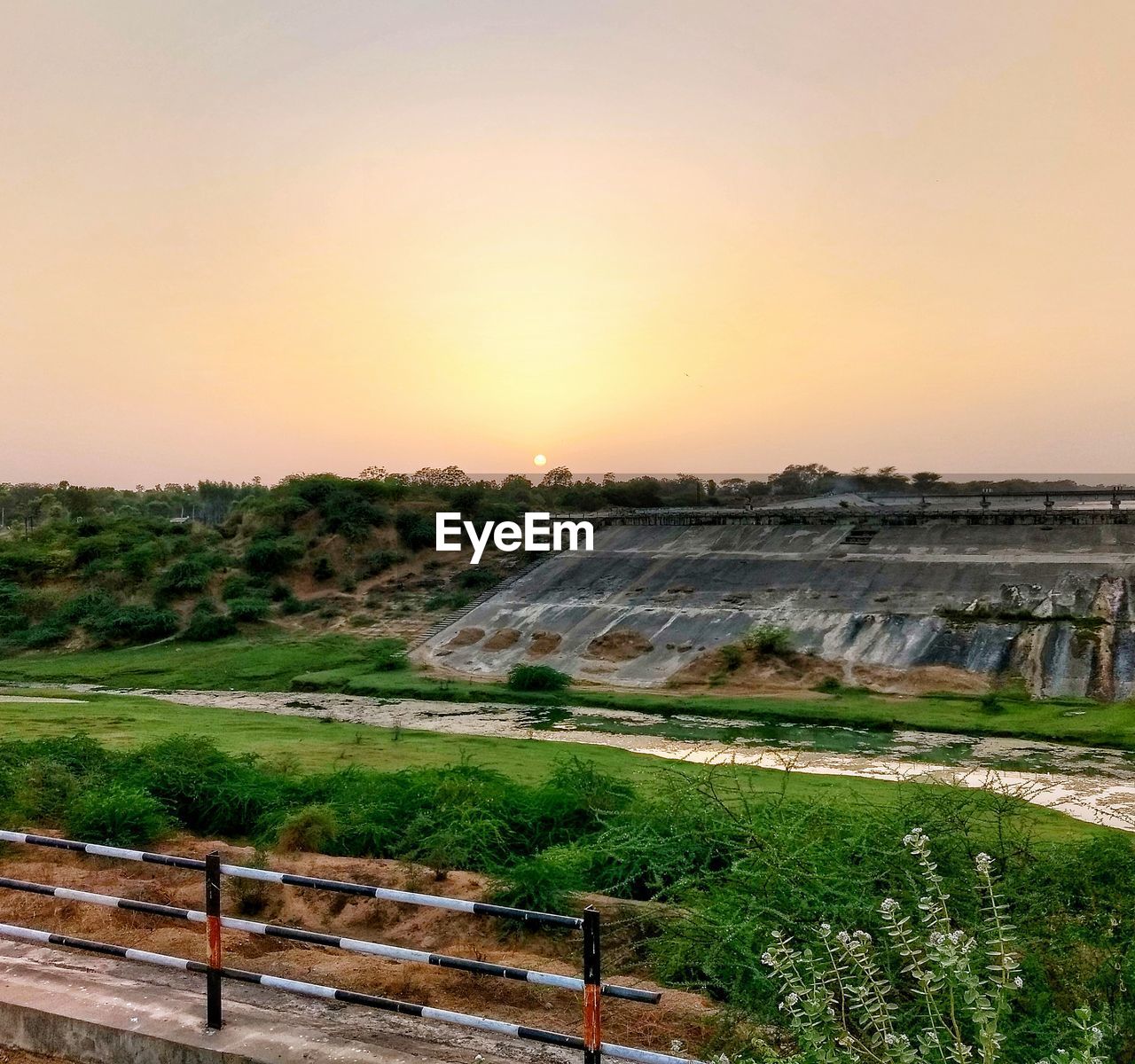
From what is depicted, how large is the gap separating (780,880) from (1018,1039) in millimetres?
1596

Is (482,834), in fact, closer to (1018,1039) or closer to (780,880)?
(780,880)

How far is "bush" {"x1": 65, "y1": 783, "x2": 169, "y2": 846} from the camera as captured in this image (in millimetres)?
10469

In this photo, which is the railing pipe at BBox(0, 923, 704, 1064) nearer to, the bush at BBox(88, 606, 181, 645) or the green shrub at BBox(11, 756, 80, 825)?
the green shrub at BBox(11, 756, 80, 825)

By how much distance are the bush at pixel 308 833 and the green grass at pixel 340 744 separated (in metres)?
5.59

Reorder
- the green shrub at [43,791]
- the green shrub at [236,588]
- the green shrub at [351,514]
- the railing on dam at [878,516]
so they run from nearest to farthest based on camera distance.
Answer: the green shrub at [43,791]
the railing on dam at [878,516]
the green shrub at [236,588]
the green shrub at [351,514]

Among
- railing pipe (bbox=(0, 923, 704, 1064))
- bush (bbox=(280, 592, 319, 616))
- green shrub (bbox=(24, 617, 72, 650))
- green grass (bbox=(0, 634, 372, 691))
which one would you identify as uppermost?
railing pipe (bbox=(0, 923, 704, 1064))

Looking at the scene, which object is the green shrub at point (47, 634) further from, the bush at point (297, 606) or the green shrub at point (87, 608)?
the bush at point (297, 606)

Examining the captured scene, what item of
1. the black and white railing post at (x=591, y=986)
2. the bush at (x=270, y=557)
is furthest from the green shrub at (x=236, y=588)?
the black and white railing post at (x=591, y=986)

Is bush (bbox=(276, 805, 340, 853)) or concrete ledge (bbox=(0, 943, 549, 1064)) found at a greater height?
concrete ledge (bbox=(0, 943, 549, 1064))

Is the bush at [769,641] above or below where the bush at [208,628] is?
above

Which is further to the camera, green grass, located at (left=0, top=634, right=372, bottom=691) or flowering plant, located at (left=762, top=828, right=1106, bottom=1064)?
green grass, located at (left=0, top=634, right=372, bottom=691)

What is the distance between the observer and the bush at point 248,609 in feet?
147

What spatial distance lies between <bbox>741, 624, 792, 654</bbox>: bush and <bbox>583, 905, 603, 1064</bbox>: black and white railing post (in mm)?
28171

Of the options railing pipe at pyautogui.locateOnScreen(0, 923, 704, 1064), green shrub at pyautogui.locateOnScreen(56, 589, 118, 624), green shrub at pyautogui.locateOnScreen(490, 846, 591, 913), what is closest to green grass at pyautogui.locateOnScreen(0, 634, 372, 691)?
green shrub at pyautogui.locateOnScreen(56, 589, 118, 624)
